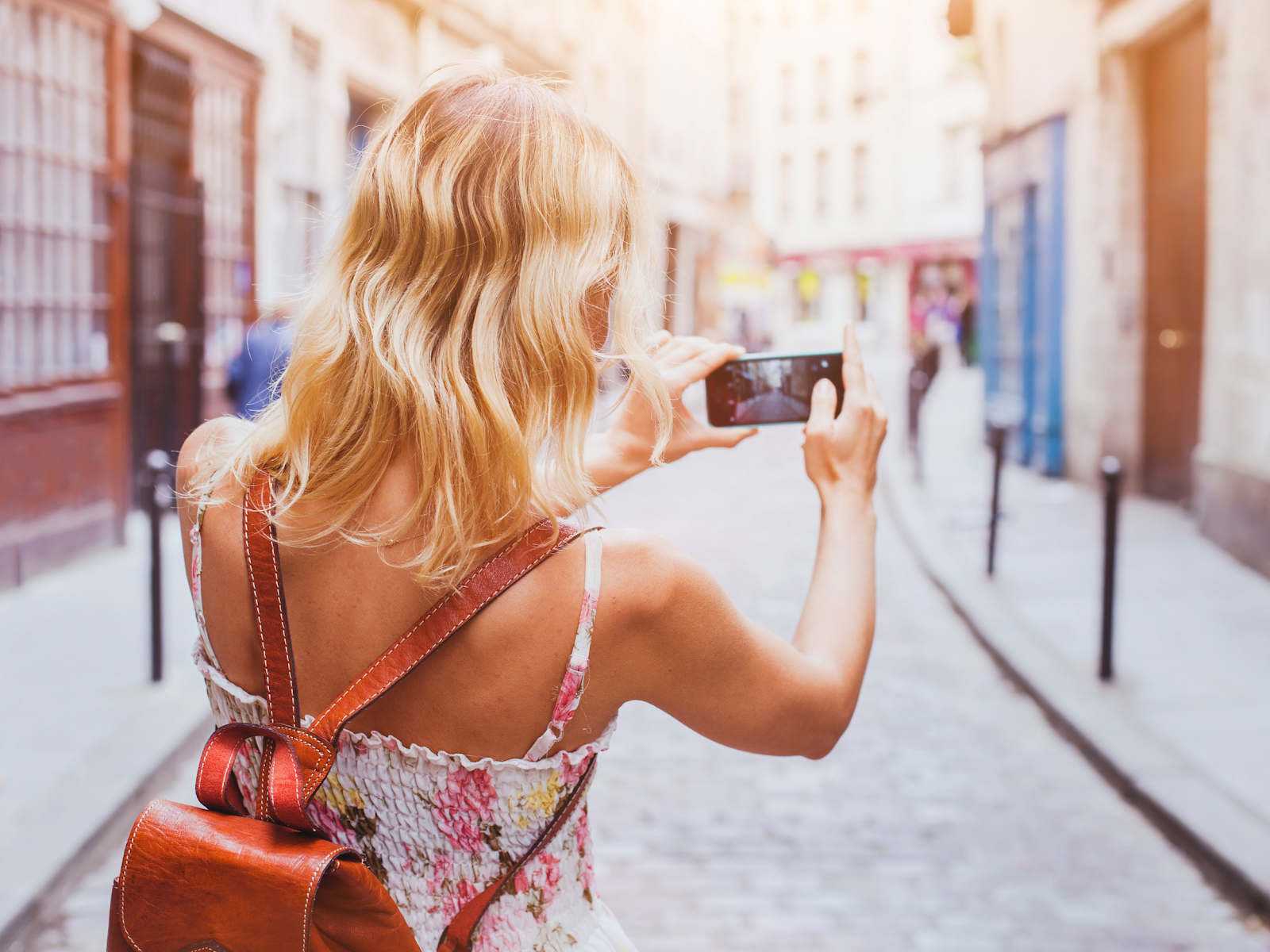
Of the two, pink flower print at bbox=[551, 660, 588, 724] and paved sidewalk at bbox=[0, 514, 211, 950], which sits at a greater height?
pink flower print at bbox=[551, 660, 588, 724]

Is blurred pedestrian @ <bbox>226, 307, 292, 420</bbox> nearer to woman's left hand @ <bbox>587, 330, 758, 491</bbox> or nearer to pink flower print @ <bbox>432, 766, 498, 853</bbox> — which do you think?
woman's left hand @ <bbox>587, 330, 758, 491</bbox>

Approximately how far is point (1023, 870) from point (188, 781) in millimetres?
2807

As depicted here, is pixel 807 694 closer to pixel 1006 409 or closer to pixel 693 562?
pixel 693 562

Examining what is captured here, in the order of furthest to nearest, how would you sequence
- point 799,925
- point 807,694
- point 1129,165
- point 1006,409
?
point 1006,409 → point 1129,165 → point 799,925 → point 807,694

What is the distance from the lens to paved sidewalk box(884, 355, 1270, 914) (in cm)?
438

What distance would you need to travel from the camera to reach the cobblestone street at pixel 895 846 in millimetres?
3613

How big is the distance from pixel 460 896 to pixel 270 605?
389 mm

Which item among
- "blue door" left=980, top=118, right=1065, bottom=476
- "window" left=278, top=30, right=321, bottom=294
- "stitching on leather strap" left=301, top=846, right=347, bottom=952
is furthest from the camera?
"blue door" left=980, top=118, right=1065, bottom=476

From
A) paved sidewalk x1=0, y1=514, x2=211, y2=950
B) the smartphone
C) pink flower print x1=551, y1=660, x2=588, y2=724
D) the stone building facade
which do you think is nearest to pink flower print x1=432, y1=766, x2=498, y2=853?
pink flower print x1=551, y1=660, x2=588, y2=724

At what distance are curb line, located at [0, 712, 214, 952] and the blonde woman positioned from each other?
7.12 feet

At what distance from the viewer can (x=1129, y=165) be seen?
38.8 feet

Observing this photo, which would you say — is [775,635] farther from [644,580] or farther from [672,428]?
[672,428]

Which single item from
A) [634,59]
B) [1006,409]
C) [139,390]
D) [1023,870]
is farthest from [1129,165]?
[634,59]

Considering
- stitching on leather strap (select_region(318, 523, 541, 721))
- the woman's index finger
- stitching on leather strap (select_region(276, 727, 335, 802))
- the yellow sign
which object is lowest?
stitching on leather strap (select_region(276, 727, 335, 802))
